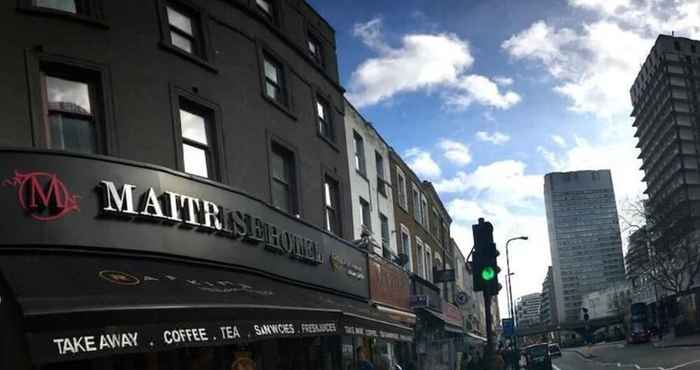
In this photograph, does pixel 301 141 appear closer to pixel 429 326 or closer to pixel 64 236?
pixel 64 236

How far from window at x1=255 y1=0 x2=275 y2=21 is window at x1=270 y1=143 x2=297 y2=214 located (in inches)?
145

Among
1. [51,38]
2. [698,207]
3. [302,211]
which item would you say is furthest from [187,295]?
[698,207]

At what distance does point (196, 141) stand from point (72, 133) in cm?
308

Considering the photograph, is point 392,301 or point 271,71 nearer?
point 271,71

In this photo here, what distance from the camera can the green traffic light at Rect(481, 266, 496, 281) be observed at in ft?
40.9

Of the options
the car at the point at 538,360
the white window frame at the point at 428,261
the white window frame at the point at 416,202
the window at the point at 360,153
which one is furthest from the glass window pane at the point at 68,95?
the car at the point at 538,360

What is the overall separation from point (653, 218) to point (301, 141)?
6665cm

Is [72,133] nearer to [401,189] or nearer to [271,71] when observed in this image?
[271,71]

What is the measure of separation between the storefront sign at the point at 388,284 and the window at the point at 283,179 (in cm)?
552

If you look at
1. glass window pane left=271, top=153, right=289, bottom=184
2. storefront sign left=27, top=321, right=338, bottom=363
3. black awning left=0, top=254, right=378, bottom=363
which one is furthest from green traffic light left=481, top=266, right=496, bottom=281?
glass window pane left=271, top=153, right=289, bottom=184

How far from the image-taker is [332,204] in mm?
21547

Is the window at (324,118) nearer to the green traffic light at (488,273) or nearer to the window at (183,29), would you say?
the window at (183,29)

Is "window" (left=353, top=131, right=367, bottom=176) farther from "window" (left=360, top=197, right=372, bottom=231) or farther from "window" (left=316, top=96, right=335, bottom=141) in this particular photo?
"window" (left=316, top=96, right=335, bottom=141)

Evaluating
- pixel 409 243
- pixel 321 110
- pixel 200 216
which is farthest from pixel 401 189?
pixel 200 216
